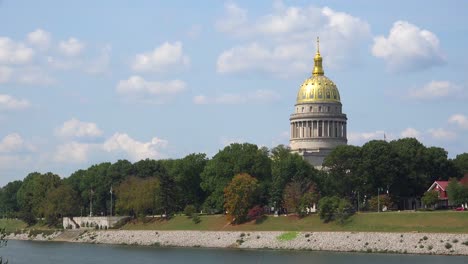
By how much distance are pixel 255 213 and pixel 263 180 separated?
1410 cm

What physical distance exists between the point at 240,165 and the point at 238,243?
23.1 meters

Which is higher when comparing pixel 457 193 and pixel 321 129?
pixel 321 129

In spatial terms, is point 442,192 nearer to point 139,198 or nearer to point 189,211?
point 189,211

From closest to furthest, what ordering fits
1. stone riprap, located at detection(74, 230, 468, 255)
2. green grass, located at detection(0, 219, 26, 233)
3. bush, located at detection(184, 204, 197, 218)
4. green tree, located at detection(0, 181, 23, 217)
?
stone riprap, located at detection(74, 230, 468, 255)
bush, located at detection(184, 204, 197, 218)
green grass, located at detection(0, 219, 26, 233)
green tree, located at detection(0, 181, 23, 217)

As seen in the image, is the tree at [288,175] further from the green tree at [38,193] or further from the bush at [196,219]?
the green tree at [38,193]

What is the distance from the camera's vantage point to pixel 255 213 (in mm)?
111188

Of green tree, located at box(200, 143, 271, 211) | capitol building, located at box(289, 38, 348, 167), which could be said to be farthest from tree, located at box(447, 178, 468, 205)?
capitol building, located at box(289, 38, 348, 167)

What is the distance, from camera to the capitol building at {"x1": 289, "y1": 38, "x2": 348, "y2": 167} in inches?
6097

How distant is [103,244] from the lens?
379 ft

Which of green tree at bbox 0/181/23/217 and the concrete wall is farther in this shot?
green tree at bbox 0/181/23/217

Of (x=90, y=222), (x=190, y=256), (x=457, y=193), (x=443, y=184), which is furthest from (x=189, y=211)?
(x=457, y=193)

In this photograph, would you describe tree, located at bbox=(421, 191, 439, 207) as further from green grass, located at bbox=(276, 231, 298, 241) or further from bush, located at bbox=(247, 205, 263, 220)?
bush, located at bbox=(247, 205, 263, 220)

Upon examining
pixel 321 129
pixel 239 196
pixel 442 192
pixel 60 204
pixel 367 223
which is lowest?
pixel 367 223

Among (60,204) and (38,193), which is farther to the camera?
(38,193)
